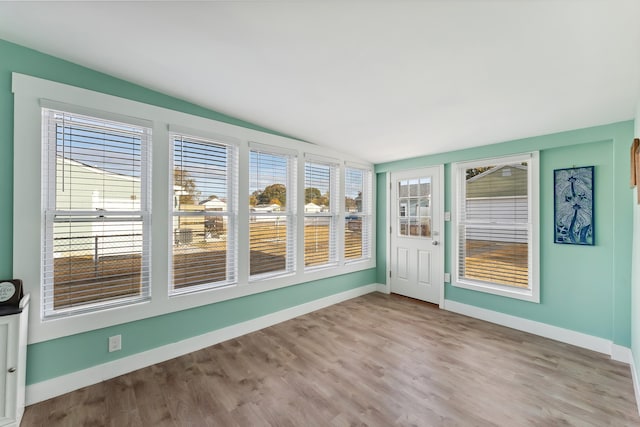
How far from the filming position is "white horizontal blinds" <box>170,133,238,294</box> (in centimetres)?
265

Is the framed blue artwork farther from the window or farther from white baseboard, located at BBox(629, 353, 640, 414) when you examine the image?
white baseboard, located at BBox(629, 353, 640, 414)

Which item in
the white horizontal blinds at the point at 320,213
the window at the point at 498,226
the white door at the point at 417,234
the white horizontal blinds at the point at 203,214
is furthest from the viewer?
the white door at the point at 417,234

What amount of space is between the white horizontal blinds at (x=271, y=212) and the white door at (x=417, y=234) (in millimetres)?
1927

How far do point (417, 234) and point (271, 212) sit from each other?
2377mm

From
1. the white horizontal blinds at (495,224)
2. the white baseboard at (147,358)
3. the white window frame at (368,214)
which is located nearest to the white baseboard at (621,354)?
the white horizontal blinds at (495,224)

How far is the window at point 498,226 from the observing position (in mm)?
3160

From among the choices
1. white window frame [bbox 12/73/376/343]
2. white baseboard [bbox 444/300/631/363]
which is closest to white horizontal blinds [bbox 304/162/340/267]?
white window frame [bbox 12/73/376/343]

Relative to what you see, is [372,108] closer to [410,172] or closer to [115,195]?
[410,172]

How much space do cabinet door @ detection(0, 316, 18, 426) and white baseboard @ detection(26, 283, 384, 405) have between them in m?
0.33

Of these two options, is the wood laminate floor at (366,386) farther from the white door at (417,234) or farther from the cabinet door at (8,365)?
the white door at (417,234)

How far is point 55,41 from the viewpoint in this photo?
1.86 m

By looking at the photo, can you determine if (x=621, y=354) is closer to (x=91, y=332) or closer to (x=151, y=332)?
(x=151, y=332)

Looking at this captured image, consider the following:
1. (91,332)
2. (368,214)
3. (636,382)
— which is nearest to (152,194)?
(91,332)

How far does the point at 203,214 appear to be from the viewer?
9.14ft
